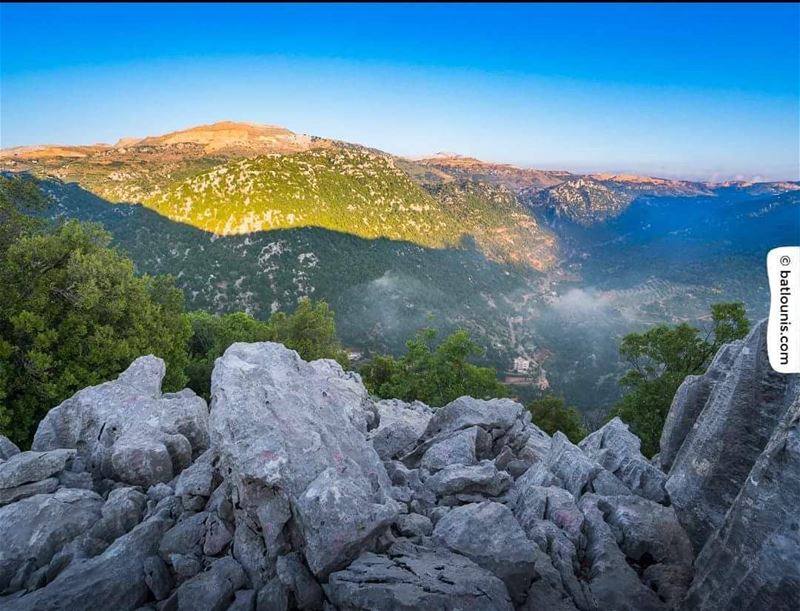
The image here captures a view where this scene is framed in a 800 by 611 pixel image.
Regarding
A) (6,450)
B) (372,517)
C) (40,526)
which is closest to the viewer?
(372,517)

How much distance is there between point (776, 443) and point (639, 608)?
196 inches

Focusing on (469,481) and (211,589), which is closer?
(211,589)

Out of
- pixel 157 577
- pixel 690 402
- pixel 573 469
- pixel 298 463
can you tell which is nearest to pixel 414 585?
pixel 298 463

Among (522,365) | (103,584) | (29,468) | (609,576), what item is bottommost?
(522,365)

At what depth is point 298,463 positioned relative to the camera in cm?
1188

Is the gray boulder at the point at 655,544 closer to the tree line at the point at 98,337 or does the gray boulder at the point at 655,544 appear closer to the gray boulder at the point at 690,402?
the gray boulder at the point at 690,402

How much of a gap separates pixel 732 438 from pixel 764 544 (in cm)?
342

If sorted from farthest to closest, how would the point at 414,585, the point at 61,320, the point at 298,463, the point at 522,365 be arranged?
the point at 522,365
the point at 61,320
the point at 298,463
the point at 414,585

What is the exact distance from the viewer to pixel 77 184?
167 m

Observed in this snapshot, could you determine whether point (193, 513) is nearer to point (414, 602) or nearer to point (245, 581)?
point (245, 581)

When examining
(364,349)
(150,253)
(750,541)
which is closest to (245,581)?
(750,541)

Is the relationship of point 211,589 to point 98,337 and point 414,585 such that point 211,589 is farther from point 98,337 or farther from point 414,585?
point 98,337

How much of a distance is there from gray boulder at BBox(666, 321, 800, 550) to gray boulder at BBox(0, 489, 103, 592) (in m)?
16.8

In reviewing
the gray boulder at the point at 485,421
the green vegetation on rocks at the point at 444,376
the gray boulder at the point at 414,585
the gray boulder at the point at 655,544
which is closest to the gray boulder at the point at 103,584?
the gray boulder at the point at 414,585
